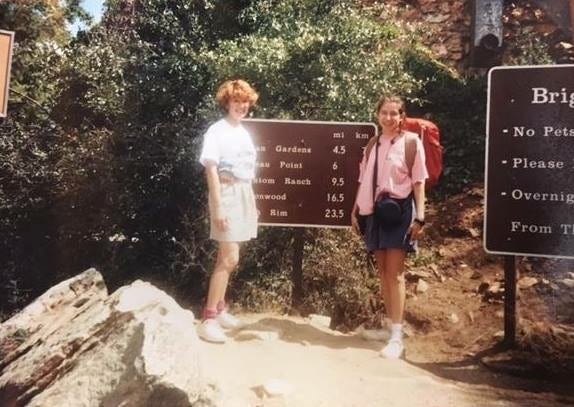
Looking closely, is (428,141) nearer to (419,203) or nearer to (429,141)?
(429,141)

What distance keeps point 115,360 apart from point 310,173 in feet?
9.64

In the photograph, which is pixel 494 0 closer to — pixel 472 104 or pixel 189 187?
pixel 472 104

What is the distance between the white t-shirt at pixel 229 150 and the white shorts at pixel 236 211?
0.32 ft

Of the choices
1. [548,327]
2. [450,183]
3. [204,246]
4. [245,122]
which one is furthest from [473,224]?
[245,122]

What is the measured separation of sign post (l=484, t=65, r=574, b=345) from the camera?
15.7 feet

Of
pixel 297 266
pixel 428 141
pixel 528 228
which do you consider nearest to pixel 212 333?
pixel 297 266

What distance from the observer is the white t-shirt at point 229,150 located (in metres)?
4.36

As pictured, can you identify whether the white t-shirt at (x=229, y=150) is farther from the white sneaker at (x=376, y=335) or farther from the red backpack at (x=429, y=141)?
the white sneaker at (x=376, y=335)

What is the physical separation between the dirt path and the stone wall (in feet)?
31.3

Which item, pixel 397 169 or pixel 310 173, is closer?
pixel 397 169

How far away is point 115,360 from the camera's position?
3.29m

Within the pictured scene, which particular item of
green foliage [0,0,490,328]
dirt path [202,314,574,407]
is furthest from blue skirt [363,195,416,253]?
green foliage [0,0,490,328]

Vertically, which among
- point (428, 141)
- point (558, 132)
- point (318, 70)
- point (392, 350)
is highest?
point (318, 70)

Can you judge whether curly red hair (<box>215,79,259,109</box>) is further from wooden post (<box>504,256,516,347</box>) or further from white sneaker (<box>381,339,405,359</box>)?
wooden post (<box>504,256,516,347</box>)
